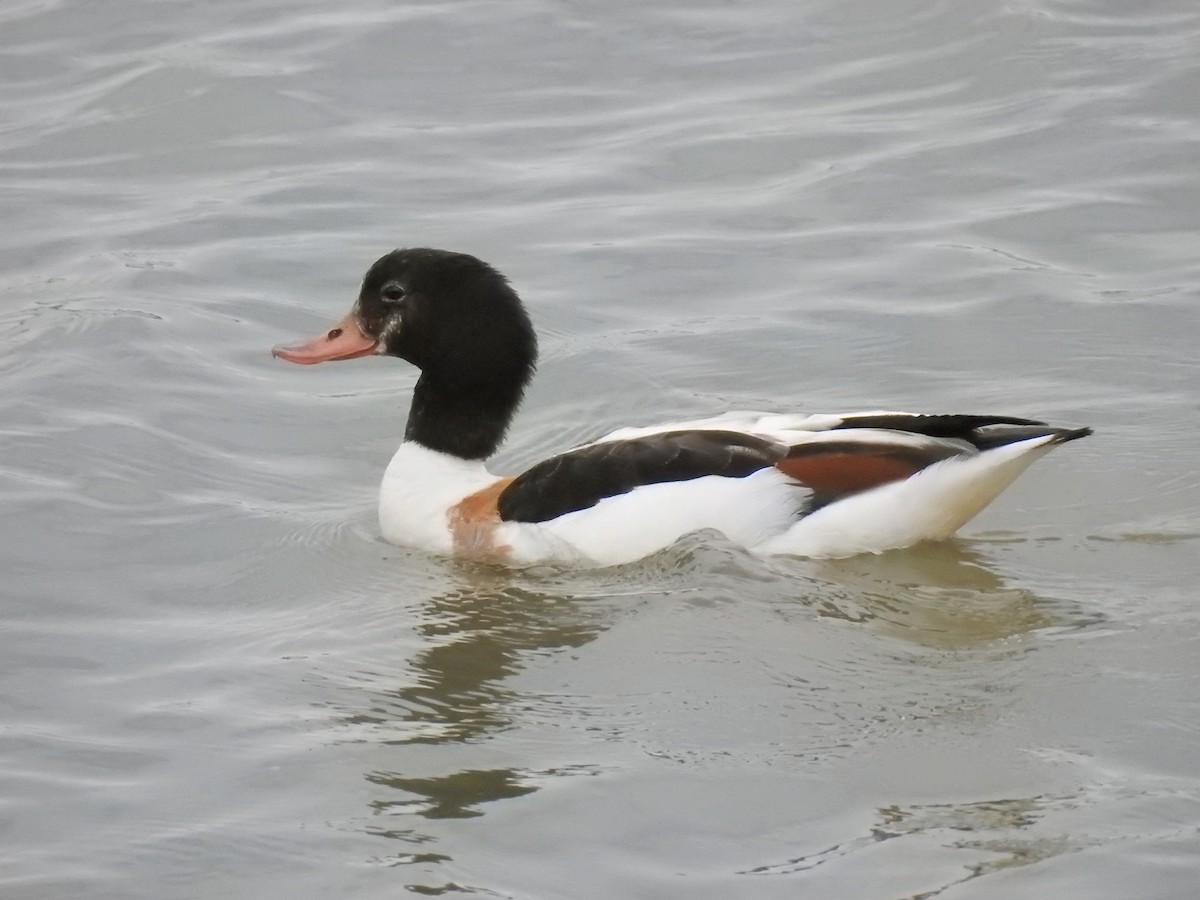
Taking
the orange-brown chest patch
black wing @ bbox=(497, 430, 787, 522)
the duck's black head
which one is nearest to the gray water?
the orange-brown chest patch

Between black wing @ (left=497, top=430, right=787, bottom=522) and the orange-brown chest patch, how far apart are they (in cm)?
11

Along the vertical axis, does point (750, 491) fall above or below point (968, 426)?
below

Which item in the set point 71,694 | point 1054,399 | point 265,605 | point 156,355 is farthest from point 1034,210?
point 71,694

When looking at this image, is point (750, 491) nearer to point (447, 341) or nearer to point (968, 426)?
point (968, 426)

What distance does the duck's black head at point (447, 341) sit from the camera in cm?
773

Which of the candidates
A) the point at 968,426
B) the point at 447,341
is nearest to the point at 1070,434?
the point at 968,426

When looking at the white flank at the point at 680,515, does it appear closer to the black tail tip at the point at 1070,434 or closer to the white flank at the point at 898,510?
the white flank at the point at 898,510

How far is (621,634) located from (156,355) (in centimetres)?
422

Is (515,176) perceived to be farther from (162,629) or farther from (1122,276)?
(162,629)

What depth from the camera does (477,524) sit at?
745 cm

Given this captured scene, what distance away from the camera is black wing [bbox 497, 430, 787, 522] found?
714 centimetres

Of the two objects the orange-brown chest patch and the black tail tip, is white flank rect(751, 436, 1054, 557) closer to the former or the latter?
the black tail tip

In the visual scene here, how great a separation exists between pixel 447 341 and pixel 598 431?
1.27 metres

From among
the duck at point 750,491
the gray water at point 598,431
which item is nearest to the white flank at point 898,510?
the duck at point 750,491
